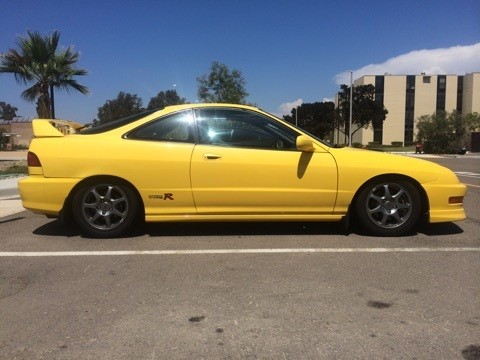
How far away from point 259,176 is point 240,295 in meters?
1.80

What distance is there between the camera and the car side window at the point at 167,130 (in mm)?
5203

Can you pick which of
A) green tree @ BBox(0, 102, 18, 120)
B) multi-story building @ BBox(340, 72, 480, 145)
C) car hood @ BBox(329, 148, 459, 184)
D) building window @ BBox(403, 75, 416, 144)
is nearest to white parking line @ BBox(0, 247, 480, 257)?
car hood @ BBox(329, 148, 459, 184)

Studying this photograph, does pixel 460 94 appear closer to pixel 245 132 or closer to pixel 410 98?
pixel 410 98

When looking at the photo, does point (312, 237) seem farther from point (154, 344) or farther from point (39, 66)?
point (39, 66)

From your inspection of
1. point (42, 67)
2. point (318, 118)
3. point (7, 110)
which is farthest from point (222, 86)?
point (7, 110)

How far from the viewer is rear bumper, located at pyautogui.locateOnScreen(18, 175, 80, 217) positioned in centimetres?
508

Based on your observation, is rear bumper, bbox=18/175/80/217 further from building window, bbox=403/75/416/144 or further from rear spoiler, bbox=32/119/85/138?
building window, bbox=403/75/416/144

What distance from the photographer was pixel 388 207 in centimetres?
526

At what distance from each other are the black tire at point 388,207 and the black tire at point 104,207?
2574 mm

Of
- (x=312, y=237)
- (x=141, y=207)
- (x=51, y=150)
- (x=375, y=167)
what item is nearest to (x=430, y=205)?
(x=375, y=167)

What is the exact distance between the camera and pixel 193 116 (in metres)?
5.30

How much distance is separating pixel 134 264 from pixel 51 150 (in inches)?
68.1

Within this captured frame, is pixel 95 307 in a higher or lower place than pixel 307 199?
lower

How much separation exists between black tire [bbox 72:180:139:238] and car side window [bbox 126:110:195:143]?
0.60 m
